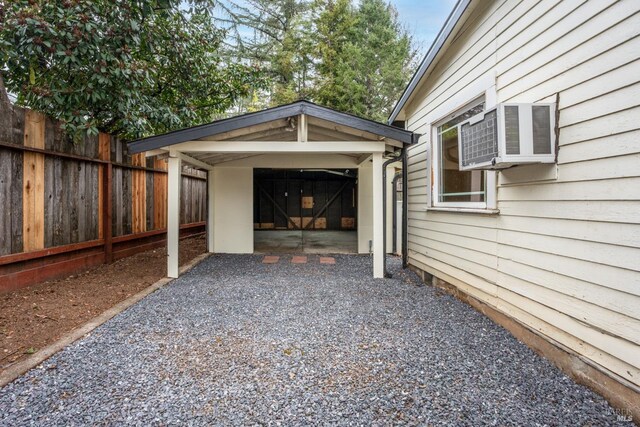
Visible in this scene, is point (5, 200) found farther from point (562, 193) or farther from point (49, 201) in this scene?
point (562, 193)

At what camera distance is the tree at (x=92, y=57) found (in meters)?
3.88

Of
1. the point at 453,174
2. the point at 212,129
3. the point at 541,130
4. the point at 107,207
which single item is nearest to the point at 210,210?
the point at 107,207

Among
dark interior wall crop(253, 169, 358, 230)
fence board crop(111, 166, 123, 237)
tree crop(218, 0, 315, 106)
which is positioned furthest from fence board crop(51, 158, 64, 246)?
tree crop(218, 0, 315, 106)

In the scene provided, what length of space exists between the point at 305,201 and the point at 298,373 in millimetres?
10195

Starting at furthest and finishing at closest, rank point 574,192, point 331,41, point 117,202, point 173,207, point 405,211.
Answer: point 331,41
point 405,211
point 117,202
point 173,207
point 574,192

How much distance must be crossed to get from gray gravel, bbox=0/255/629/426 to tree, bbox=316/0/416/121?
12238 millimetres

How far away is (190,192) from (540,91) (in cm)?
798

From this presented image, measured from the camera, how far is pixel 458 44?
409 centimetres

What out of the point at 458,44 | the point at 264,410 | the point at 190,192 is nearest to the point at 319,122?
the point at 458,44

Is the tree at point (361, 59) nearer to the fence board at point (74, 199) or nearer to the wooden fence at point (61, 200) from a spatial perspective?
the wooden fence at point (61, 200)

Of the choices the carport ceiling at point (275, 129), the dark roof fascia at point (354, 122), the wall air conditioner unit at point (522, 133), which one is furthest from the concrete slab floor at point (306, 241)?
the wall air conditioner unit at point (522, 133)

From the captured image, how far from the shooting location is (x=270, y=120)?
4.43 meters

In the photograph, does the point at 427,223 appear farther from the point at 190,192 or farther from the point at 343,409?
the point at 190,192

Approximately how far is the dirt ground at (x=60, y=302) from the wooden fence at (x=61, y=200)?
219 mm
